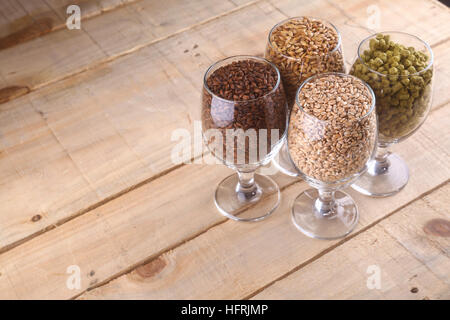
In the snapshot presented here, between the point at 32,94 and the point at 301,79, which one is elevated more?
the point at 301,79

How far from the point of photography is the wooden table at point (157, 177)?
0.85m

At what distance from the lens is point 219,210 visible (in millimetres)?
945

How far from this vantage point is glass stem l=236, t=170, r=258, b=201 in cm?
97

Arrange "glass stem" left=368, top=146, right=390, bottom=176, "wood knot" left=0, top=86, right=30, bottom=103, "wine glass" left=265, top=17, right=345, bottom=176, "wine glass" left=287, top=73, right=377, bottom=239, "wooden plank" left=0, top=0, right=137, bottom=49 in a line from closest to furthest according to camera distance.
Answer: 1. "wine glass" left=287, top=73, right=377, bottom=239
2. "wine glass" left=265, top=17, right=345, bottom=176
3. "glass stem" left=368, top=146, right=390, bottom=176
4. "wood knot" left=0, top=86, right=30, bottom=103
5. "wooden plank" left=0, top=0, right=137, bottom=49

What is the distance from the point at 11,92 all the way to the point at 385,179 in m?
0.76

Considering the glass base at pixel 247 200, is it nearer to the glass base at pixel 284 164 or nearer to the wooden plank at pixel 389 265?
the glass base at pixel 284 164

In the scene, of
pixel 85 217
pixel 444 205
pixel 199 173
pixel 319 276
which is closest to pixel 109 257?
pixel 85 217

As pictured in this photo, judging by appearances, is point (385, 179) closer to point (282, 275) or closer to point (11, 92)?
point (282, 275)

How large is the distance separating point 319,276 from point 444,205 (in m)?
0.25

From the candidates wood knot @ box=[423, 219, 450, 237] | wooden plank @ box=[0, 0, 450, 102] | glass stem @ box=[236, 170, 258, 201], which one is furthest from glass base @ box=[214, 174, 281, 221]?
wooden plank @ box=[0, 0, 450, 102]

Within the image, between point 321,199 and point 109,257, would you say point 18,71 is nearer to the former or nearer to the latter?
point 109,257

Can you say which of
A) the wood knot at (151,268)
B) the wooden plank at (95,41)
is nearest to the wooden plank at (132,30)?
the wooden plank at (95,41)

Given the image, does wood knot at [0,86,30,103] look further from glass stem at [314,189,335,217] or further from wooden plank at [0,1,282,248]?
glass stem at [314,189,335,217]
